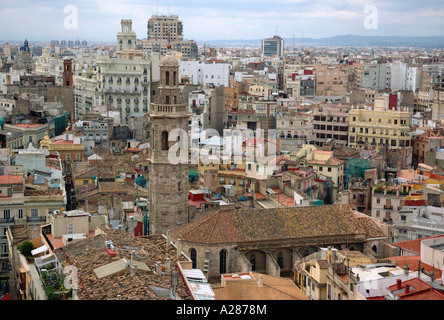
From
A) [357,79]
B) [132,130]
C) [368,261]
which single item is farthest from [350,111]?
[357,79]

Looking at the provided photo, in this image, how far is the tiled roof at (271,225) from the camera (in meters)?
17.8

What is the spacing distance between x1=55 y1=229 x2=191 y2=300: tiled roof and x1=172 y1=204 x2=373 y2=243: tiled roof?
1.06 meters

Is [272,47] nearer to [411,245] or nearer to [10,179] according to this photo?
[10,179]

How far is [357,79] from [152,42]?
28.5 metres

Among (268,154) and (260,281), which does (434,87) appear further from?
(260,281)

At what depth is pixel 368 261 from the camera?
16.2 m

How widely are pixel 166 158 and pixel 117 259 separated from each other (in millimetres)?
5130

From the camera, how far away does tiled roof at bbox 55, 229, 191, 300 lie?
40.2 ft

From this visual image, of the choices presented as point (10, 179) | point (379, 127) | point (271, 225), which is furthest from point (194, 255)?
point (379, 127)

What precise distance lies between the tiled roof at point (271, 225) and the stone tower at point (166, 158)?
1.12 m

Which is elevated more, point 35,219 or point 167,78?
point 167,78

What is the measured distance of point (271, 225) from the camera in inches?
722

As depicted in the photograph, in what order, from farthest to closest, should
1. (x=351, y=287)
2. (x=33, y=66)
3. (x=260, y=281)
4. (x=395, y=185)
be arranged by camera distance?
(x=33, y=66), (x=395, y=185), (x=260, y=281), (x=351, y=287)

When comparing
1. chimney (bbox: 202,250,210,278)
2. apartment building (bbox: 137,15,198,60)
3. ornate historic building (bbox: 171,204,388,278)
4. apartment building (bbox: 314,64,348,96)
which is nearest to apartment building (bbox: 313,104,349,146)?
ornate historic building (bbox: 171,204,388,278)
